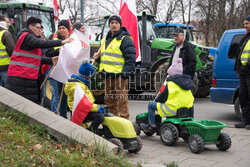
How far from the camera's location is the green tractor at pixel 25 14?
46.0 feet

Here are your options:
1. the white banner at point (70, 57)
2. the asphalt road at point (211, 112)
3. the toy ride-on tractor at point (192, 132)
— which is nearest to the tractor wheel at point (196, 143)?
the toy ride-on tractor at point (192, 132)

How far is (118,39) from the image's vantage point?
6.34 metres

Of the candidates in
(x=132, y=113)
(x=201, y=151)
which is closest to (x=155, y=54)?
(x=132, y=113)

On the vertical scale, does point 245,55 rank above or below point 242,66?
above

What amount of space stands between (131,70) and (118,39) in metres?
0.61

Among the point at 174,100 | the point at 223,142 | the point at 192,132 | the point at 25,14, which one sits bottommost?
the point at 223,142

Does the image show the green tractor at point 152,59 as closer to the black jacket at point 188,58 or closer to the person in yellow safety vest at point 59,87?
the black jacket at point 188,58

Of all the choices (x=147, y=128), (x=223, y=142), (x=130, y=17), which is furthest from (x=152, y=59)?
(x=223, y=142)

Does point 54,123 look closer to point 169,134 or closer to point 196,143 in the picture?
point 169,134

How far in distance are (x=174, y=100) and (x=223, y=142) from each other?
996 millimetres

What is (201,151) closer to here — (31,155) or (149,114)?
(149,114)

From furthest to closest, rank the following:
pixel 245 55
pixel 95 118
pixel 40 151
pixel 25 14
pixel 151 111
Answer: pixel 25 14
pixel 245 55
pixel 151 111
pixel 95 118
pixel 40 151

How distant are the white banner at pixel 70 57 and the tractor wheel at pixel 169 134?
5.90 feet

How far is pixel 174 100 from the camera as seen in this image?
18.6ft
